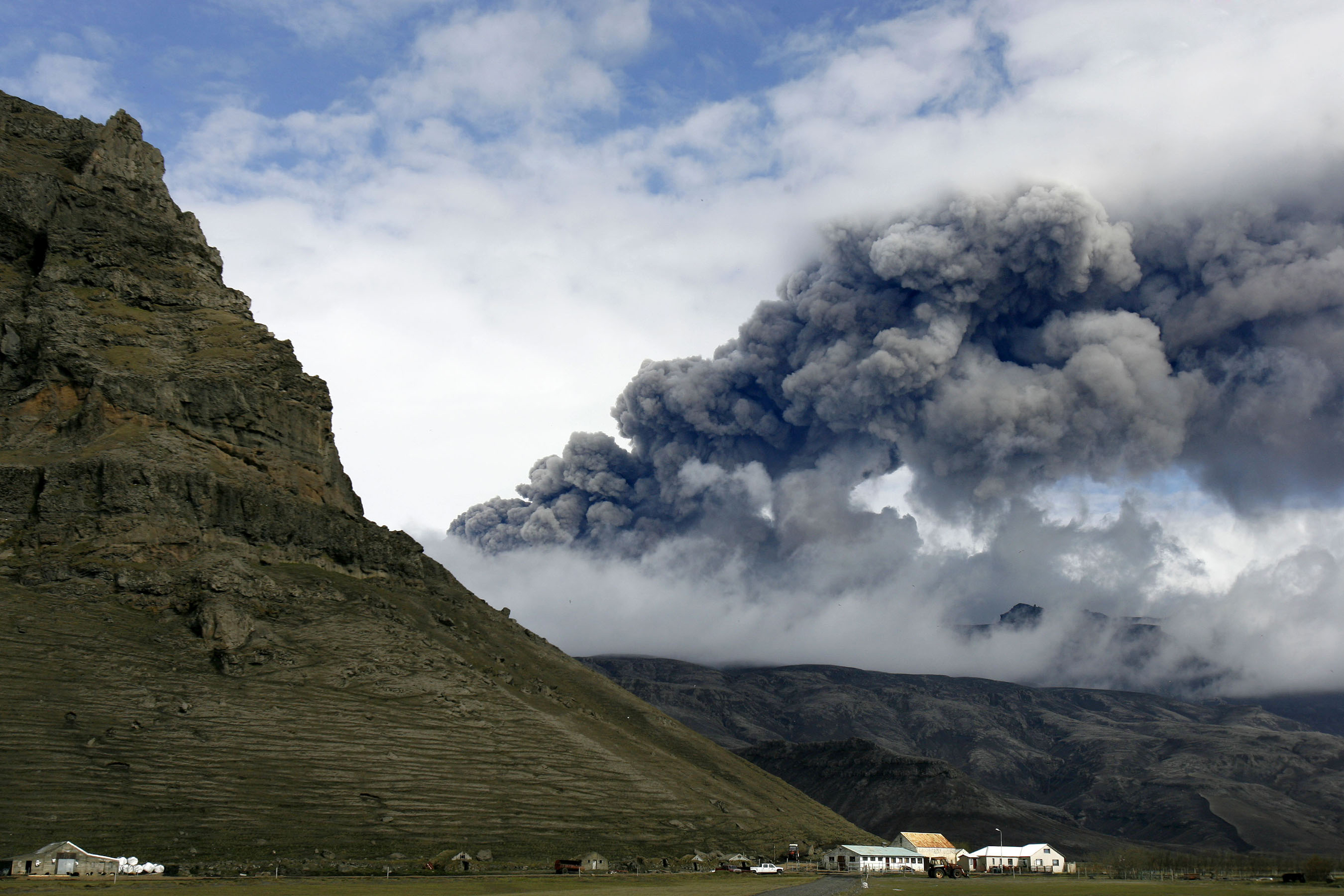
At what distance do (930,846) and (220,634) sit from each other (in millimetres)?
99602

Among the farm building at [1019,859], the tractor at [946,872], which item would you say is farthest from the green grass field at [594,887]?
the farm building at [1019,859]

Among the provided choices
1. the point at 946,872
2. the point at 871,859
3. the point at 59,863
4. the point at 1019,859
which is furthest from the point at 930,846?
the point at 59,863

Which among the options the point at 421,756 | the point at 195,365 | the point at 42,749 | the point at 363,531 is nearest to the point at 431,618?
the point at 363,531

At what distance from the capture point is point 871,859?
13300 centimetres

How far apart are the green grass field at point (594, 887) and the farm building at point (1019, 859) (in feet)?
209

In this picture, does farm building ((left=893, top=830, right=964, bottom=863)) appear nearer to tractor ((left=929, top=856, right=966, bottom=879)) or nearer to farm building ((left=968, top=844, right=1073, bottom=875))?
farm building ((left=968, top=844, right=1073, bottom=875))

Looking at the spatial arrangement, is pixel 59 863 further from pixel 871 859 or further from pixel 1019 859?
pixel 1019 859

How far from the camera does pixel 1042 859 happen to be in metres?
158

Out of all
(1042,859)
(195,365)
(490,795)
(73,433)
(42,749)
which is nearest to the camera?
(42,749)

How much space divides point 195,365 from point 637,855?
7204 centimetres

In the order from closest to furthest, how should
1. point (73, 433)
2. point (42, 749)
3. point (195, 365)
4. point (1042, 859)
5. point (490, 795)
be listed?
point (42, 749) → point (490, 795) → point (73, 433) → point (195, 365) → point (1042, 859)

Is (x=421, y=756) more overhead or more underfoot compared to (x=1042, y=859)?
more overhead

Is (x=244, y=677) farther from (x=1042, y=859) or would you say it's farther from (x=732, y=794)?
(x=1042, y=859)

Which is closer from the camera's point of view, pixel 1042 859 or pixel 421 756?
pixel 421 756
